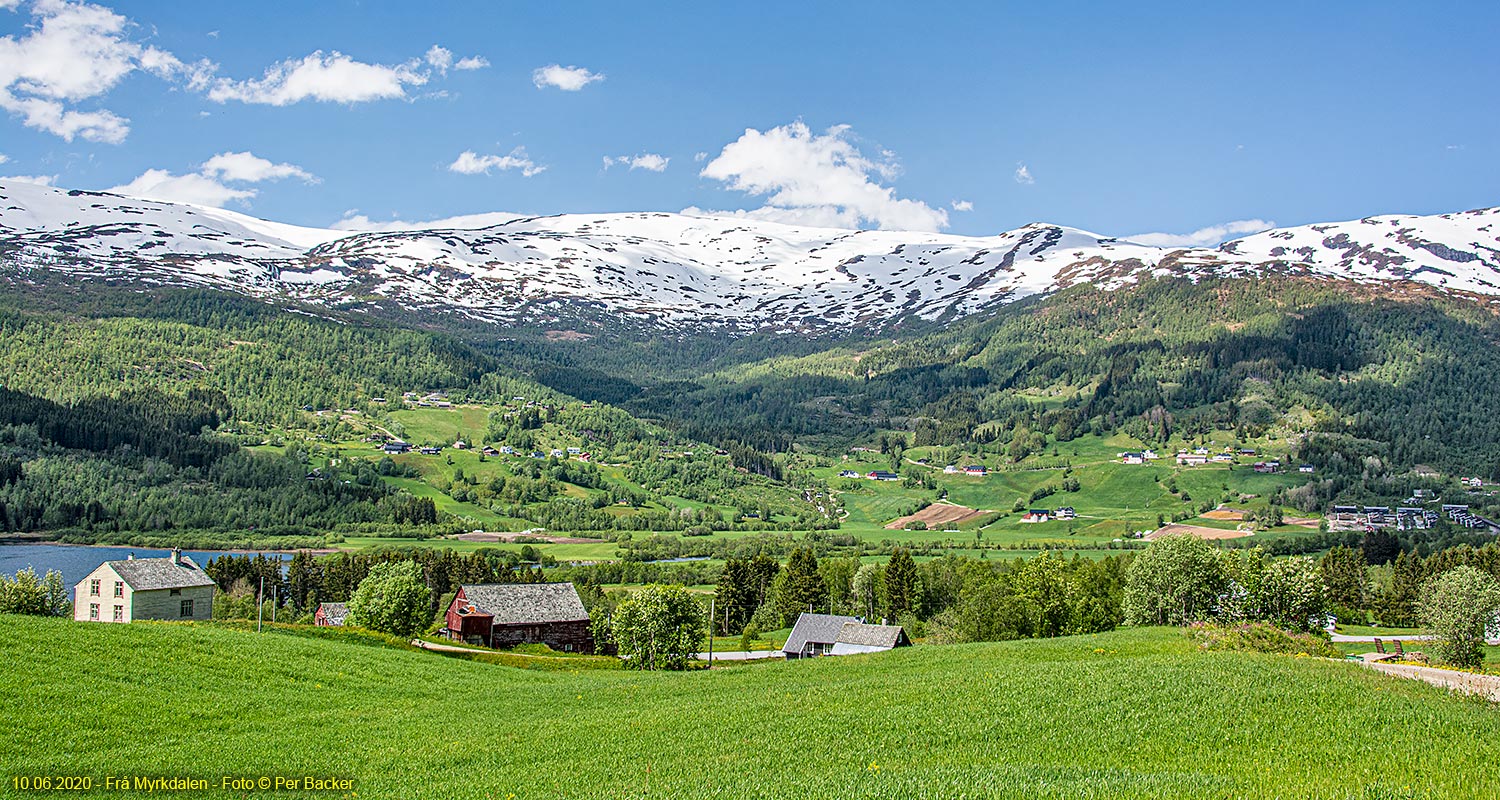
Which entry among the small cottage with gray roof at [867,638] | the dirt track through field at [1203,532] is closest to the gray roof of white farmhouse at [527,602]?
the small cottage with gray roof at [867,638]

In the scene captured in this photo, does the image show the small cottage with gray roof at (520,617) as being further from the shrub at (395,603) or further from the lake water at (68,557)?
the lake water at (68,557)

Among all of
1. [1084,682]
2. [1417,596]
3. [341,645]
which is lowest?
[1417,596]

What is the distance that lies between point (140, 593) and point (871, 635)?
201 feet

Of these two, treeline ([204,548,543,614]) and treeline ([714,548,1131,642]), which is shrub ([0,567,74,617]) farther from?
treeline ([714,548,1131,642])

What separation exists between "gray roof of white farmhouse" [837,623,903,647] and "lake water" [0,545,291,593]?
96066 millimetres

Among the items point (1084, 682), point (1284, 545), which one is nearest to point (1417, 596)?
point (1284, 545)

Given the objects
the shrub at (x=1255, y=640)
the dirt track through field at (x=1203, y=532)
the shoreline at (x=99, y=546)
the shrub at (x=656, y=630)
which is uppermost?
the shrub at (x=1255, y=640)

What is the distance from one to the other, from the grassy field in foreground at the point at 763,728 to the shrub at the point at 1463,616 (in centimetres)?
5185

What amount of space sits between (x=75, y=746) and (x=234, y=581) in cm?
10286

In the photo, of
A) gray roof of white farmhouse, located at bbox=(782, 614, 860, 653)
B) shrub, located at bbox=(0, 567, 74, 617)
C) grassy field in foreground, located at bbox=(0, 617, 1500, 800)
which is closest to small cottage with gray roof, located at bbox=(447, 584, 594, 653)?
gray roof of white farmhouse, located at bbox=(782, 614, 860, 653)

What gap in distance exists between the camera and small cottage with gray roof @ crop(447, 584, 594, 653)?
93.4m

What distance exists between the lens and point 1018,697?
3173 centimetres

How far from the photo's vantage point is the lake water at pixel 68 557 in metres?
140

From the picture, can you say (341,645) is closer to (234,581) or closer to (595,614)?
(595,614)
